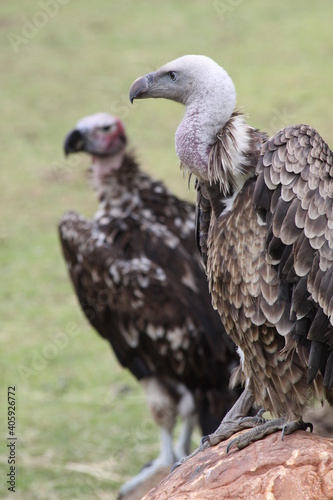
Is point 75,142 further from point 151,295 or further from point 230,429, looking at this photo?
point 230,429

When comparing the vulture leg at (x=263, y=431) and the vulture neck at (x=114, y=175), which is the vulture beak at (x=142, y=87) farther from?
the vulture neck at (x=114, y=175)

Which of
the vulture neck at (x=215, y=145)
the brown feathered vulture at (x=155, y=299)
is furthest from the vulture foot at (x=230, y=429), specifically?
the brown feathered vulture at (x=155, y=299)

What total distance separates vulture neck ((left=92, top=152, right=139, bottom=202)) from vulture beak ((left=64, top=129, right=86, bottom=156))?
177mm

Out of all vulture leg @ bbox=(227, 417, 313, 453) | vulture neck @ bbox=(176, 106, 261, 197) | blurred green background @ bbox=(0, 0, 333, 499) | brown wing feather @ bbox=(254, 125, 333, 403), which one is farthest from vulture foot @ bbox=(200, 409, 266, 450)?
blurred green background @ bbox=(0, 0, 333, 499)

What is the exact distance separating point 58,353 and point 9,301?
38.6 inches

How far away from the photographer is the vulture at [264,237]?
321cm

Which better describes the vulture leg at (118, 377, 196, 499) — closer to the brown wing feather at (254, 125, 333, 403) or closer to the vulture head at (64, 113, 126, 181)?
the vulture head at (64, 113, 126, 181)

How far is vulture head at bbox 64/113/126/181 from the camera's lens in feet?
21.0

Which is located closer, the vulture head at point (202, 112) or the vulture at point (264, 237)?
the vulture at point (264, 237)

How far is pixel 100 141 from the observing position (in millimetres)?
6449

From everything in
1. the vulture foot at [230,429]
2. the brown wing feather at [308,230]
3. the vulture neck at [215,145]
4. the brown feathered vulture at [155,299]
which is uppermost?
the brown feathered vulture at [155,299]

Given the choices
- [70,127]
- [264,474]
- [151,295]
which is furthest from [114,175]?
[70,127]

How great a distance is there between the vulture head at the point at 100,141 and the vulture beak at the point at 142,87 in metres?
2.77

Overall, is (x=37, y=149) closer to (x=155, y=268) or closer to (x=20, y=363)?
(x=20, y=363)
